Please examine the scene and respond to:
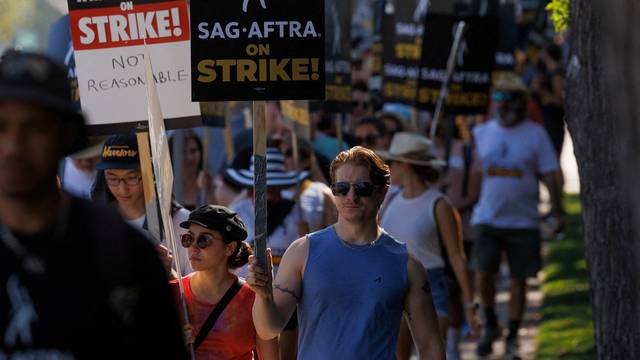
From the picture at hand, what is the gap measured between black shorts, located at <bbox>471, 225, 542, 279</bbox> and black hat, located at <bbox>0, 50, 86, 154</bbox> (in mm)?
9439

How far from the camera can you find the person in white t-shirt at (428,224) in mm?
10102

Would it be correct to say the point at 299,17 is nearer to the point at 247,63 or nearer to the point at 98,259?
the point at 247,63

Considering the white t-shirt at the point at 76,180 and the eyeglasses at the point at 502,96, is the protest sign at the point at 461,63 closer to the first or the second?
the eyeglasses at the point at 502,96

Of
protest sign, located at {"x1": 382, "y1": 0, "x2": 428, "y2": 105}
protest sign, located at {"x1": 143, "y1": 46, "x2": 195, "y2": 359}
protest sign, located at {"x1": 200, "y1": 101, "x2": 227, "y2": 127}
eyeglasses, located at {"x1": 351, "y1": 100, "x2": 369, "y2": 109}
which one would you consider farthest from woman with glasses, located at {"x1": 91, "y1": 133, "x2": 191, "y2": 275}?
eyeglasses, located at {"x1": 351, "y1": 100, "x2": 369, "y2": 109}

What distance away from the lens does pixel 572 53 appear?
874 centimetres

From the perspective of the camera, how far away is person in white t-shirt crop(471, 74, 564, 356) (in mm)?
12906

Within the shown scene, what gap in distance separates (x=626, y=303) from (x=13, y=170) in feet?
18.3

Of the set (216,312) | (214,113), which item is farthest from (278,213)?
(216,312)

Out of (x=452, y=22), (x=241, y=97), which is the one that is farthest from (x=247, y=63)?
(x=452, y=22)

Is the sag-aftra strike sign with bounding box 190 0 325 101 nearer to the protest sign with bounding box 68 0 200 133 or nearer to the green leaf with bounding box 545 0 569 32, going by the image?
the protest sign with bounding box 68 0 200 133

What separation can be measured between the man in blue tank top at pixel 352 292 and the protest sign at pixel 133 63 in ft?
5.19

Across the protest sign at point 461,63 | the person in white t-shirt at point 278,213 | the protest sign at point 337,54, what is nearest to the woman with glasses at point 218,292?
the person in white t-shirt at point 278,213

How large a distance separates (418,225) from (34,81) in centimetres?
665

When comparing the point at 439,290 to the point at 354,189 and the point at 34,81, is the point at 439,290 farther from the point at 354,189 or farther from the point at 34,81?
the point at 34,81
